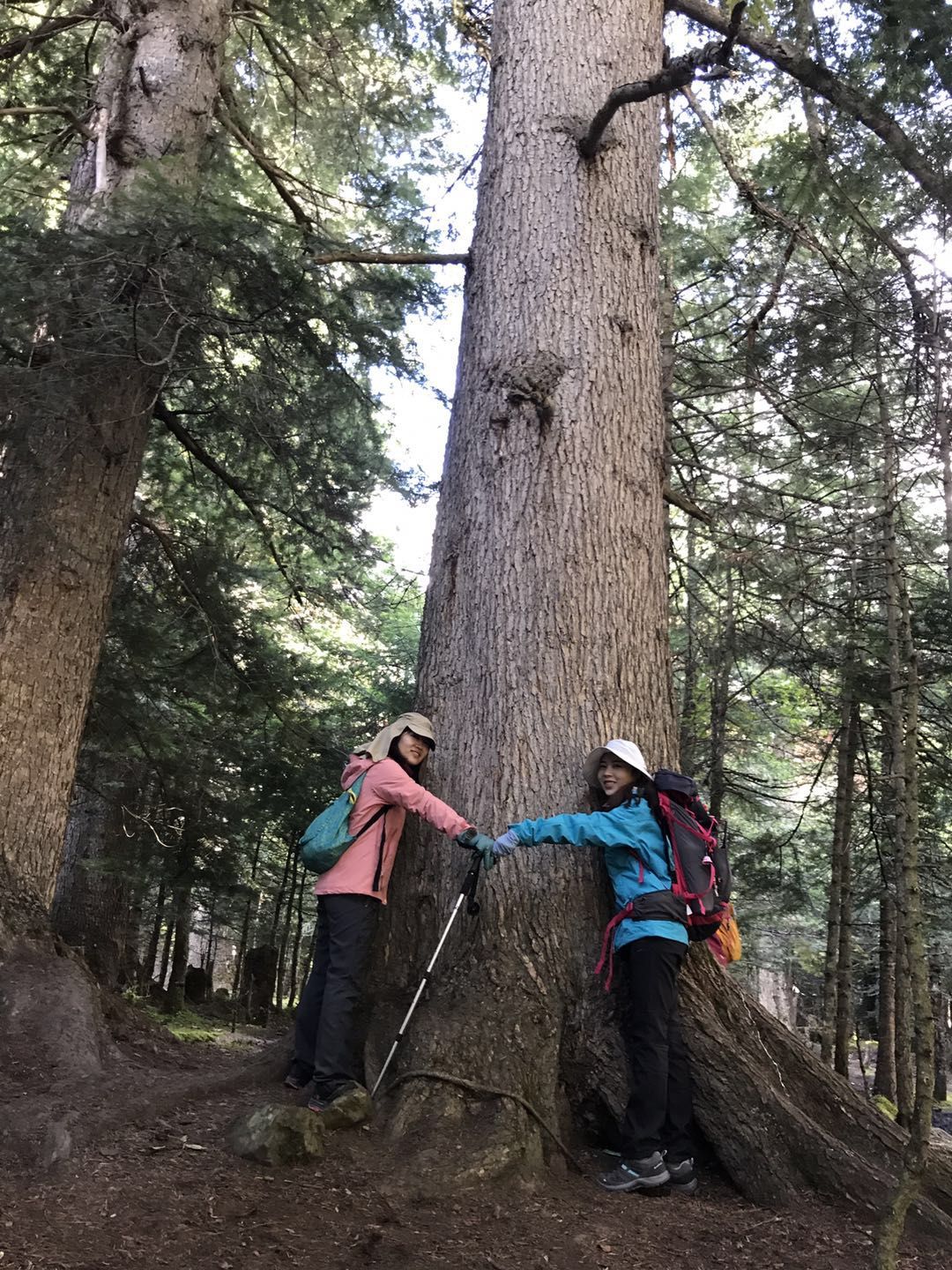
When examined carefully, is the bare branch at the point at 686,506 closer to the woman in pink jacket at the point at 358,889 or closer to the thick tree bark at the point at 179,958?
the woman in pink jacket at the point at 358,889

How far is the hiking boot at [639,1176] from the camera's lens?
327cm

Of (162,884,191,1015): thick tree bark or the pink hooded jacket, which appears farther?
(162,884,191,1015): thick tree bark

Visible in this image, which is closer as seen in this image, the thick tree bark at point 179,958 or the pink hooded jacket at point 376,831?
the pink hooded jacket at point 376,831

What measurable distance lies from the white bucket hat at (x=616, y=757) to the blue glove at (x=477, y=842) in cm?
51

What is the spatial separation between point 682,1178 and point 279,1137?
153 centimetres

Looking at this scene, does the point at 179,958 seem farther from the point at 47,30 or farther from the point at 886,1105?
the point at 47,30

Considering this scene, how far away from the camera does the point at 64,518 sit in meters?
5.75

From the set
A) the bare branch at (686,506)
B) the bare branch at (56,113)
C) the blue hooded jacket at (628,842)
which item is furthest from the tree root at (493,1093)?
the bare branch at (56,113)

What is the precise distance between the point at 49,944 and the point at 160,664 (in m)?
3.60

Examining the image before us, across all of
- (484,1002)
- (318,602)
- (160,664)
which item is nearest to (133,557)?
(160,664)

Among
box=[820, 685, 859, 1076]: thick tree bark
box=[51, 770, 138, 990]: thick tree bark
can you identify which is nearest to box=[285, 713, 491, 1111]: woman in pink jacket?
box=[820, 685, 859, 1076]: thick tree bark

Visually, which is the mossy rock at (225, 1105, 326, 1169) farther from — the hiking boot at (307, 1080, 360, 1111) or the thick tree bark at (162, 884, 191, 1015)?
the thick tree bark at (162, 884, 191, 1015)

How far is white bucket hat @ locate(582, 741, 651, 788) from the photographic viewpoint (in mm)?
3725

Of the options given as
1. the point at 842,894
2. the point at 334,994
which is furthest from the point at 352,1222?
the point at 842,894
